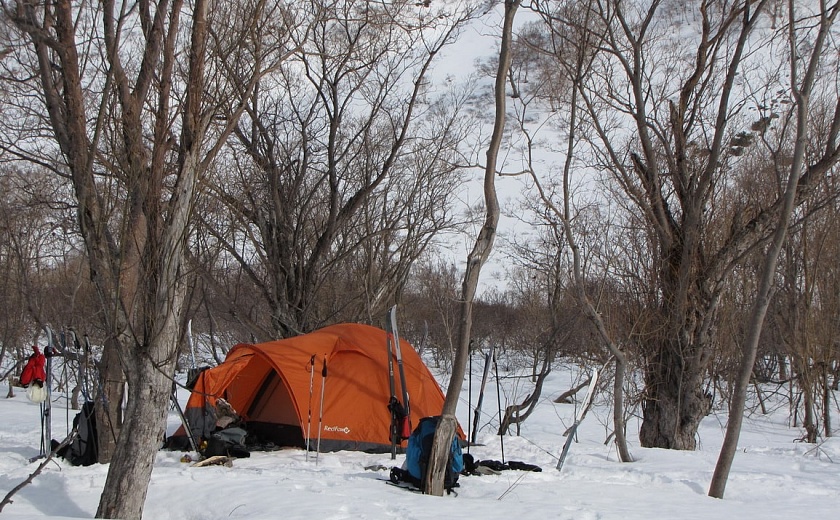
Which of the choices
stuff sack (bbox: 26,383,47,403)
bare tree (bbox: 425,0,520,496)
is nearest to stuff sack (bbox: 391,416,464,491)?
bare tree (bbox: 425,0,520,496)

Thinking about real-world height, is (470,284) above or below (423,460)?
above

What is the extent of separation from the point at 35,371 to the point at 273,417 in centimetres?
325

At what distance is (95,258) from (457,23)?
8.93m

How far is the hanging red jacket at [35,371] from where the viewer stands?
7250 mm

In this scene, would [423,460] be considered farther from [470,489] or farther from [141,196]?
[141,196]

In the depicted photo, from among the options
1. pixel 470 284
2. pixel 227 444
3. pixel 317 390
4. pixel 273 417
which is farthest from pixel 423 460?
pixel 273 417

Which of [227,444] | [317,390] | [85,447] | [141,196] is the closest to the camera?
[141,196]

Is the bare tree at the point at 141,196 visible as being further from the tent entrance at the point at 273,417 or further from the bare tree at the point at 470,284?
the tent entrance at the point at 273,417

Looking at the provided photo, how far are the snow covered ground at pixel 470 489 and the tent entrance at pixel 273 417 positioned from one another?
2.11 feet

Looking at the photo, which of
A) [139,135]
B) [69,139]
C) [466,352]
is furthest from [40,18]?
[466,352]

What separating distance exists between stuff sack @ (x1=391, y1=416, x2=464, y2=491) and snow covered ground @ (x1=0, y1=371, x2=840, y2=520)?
7.5 inches

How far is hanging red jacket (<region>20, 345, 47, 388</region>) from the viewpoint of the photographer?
285 inches

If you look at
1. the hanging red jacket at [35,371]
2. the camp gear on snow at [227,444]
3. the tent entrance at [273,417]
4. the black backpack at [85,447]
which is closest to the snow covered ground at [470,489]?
the camp gear on snow at [227,444]

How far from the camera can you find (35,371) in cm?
732
